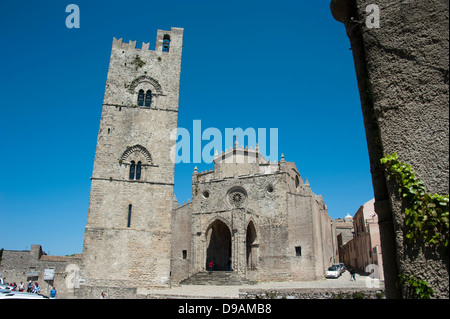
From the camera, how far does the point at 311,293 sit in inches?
526

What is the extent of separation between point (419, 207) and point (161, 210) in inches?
781

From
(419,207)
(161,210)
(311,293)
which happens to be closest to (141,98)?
(161,210)

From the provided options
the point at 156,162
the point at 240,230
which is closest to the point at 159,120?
the point at 156,162

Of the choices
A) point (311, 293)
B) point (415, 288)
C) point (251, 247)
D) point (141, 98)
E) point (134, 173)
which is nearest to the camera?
point (415, 288)

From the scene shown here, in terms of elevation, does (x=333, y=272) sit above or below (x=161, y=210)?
below

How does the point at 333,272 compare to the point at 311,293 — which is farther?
the point at 333,272

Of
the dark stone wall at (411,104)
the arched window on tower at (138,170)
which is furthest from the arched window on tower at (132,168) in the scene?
the dark stone wall at (411,104)

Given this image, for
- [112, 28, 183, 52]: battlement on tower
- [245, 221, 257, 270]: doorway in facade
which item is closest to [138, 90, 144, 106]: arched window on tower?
[112, 28, 183, 52]: battlement on tower

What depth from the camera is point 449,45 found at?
2412mm

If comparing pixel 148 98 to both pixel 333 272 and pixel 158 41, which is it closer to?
pixel 158 41

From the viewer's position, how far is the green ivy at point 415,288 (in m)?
2.20

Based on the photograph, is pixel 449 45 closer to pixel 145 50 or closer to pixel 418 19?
pixel 418 19

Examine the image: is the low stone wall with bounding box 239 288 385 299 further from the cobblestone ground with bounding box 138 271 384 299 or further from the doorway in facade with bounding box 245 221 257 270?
the doorway in facade with bounding box 245 221 257 270

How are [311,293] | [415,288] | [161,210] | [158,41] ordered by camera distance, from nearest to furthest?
1. [415,288]
2. [311,293]
3. [161,210]
4. [158,41]
